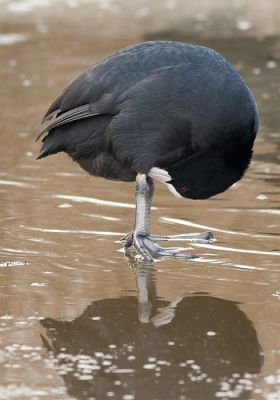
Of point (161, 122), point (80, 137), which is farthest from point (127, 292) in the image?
point (80, 137)

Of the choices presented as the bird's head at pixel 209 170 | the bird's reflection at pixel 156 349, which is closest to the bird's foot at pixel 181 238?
the bird's head at pixel 209 170

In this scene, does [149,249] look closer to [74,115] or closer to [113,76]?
[74,115]

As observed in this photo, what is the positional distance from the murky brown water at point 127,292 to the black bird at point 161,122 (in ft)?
1.23

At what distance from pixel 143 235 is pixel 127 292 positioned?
805 millimetres

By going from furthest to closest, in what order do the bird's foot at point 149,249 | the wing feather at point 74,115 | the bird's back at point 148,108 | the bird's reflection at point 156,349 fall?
the wing feather at point 74,115 → the bird's foot at point 149,249 → the bird's back at point 148,108 → the bird's reflection at point 156,349

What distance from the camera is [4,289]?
363 centimetres

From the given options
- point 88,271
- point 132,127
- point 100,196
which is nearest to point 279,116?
point 100,196

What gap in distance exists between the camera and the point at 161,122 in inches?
156

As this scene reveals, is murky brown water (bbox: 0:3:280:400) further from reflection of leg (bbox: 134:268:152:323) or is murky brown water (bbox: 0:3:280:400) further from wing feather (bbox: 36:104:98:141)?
wing feather (bbox: 36:104:98:141)

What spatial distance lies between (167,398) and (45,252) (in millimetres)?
1939

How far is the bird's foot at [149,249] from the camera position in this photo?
418 centimetres

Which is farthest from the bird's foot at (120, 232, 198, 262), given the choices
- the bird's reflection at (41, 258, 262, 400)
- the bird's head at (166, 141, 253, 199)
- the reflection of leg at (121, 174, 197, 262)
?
the bird's reflection at (41, 258, 262, 400)

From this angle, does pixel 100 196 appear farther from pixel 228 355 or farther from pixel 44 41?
pixel 44 41

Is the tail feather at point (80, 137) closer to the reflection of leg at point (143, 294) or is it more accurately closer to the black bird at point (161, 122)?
the black bird at point (161, 122)
